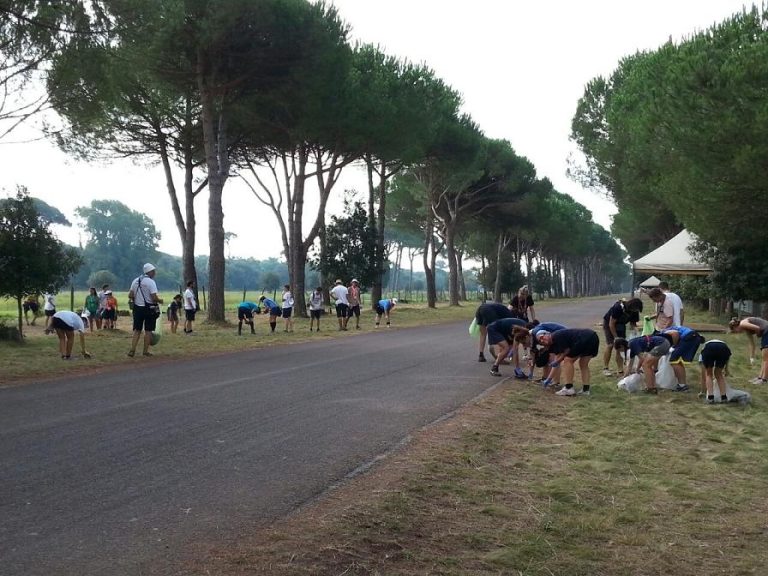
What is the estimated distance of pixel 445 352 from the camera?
1627 cm

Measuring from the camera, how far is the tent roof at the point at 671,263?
24281 millimetres

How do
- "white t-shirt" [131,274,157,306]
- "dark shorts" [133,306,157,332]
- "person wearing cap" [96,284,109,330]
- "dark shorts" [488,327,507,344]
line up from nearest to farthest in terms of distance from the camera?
1. "dark shorts" [488,327,507,344]
2. "white t-shirt" [131,274,157,306]
3. "dark shorts" [133,306,157,332]
4. "person wearing cap" [96,284,109,330]

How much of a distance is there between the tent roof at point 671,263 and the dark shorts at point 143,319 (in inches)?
621

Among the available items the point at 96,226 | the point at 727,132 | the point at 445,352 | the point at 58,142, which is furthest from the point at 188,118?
the point at 96,226

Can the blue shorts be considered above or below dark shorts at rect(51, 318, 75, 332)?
below

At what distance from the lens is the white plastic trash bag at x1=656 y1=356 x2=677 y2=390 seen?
1114 cm

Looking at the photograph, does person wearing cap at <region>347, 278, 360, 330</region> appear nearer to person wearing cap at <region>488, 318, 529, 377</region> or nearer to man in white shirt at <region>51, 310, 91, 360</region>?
man in white shirt at <region>51, 310, 91, 360</region>

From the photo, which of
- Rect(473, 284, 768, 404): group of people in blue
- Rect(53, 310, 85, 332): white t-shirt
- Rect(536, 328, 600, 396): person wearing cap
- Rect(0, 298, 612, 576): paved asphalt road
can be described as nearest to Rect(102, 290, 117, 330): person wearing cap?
Rect(53, 310, 85, 332): white t-shirt

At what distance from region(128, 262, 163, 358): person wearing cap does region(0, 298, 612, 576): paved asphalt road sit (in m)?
1.91

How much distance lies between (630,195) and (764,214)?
1674cm

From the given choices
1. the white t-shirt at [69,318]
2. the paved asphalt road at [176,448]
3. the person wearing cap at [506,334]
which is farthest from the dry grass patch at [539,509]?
the white t-shirt at [69,318]

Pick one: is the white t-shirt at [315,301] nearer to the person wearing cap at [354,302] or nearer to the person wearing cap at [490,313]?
the person wearing cap at [354,302]

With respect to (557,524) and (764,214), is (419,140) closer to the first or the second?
(764,214)

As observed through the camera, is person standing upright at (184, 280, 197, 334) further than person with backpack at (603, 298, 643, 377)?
Yes
